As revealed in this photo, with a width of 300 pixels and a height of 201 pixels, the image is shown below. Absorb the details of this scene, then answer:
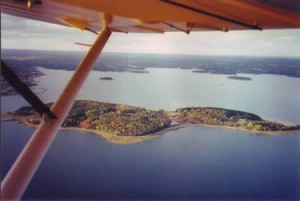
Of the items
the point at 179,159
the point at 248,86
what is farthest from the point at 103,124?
the point at 248,86

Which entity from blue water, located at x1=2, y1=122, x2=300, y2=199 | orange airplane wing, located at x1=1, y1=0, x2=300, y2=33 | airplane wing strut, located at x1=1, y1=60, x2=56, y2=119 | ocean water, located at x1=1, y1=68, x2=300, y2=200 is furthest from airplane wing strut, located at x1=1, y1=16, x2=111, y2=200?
blue water, located at x1=2, y1=122, x2=300, y2=199

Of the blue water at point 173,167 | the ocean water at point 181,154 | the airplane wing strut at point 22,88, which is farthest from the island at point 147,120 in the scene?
the airplane wing strut at point 22,88

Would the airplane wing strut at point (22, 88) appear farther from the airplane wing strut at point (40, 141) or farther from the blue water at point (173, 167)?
the blue water at point (173, 167)

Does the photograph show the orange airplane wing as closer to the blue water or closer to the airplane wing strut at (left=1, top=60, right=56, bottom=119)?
the airplane wing strut at (left=1, top=60, right=56, bottom=119)

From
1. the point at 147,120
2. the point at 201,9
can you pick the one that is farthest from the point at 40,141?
the point at 147,120

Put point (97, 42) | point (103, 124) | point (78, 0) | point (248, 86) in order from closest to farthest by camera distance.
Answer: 1. point (78, 0)
2. point (97, 42)
3. point (248, 86)
4. point (103, 124)

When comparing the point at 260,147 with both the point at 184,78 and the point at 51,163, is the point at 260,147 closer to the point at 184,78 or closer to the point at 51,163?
the point at 184,78

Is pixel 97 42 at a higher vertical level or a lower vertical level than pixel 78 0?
higher
